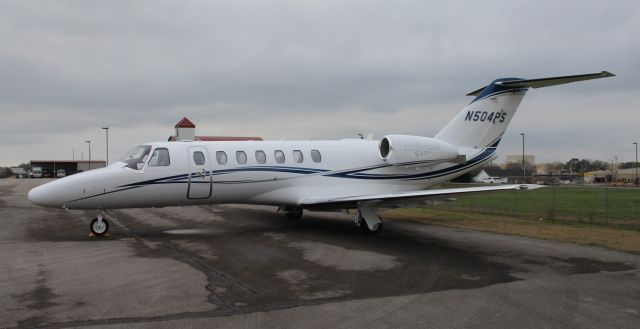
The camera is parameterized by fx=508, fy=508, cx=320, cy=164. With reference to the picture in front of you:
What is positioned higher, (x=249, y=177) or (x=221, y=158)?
(x=221, y=158)

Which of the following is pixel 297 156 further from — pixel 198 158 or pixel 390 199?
pixel 390 199

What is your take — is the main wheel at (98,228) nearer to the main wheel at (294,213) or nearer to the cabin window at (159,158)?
the cabin window at (159,158)

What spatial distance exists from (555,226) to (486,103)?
460 centimetres

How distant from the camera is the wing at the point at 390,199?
11.7 metres

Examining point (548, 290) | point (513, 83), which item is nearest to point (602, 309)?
point (548, 290)

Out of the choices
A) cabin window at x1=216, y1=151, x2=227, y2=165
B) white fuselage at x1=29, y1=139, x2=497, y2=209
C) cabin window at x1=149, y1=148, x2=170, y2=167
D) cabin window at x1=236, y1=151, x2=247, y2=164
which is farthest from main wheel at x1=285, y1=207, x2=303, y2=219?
cabin window at x1=149, y1=148, x2=170, y2=167

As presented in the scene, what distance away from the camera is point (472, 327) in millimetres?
5742

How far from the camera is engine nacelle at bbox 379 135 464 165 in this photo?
52.9 feet

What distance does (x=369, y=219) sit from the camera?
14203 millimetres

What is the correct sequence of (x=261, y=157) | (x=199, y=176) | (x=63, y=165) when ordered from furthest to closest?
1. (x=63, y=165)
2. (x=261, y=157)
3. (x=199, y=176)

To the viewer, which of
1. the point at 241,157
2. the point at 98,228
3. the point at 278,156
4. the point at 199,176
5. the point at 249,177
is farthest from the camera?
the point at 278,156

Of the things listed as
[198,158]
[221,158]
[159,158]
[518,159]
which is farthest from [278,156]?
[518,159]

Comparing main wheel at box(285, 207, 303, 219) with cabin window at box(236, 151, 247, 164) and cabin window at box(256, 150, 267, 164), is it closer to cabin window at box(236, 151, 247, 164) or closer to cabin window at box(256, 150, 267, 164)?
cabin window at box(256, 150, 267, 164)

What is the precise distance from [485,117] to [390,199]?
20.6 ft
